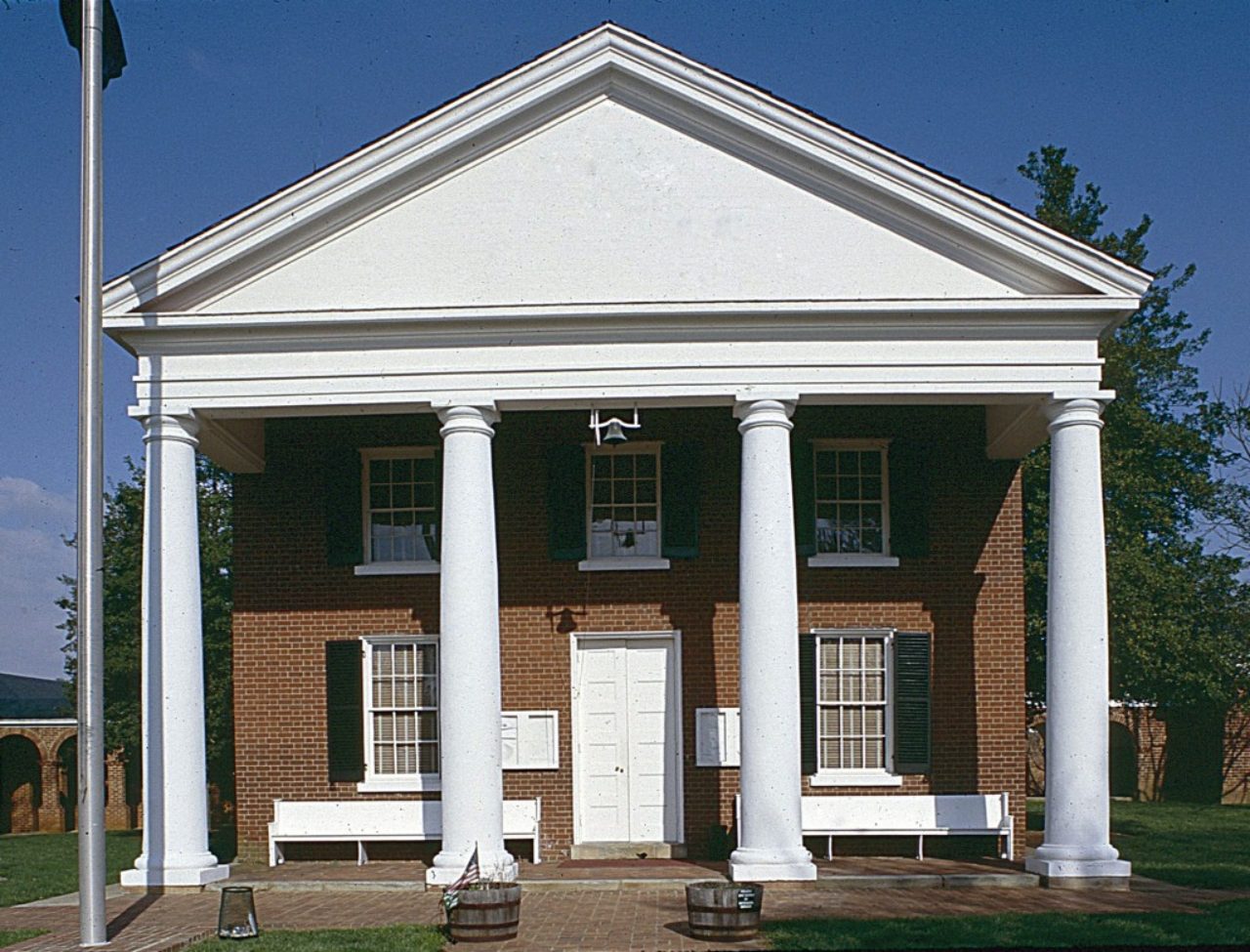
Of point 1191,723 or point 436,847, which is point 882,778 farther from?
point 1191,723

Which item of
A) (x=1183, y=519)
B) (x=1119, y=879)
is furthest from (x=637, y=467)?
(x=1183, y=519)

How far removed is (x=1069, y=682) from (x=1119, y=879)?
85.1 inches

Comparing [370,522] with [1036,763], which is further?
[1036,763]

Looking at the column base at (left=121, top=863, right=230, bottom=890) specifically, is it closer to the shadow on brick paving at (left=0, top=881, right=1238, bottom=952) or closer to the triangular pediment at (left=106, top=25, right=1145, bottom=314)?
the shadow on brick paving at (left=0, top=881, right=1238, bottom=952)

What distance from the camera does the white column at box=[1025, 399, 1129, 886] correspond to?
674 inches

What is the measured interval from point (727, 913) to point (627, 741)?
6.55 metres

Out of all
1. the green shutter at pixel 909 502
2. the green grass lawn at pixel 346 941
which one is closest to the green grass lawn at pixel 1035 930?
the green grass lawn at pixel 346 941

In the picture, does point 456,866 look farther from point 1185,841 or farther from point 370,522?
point 1185,841

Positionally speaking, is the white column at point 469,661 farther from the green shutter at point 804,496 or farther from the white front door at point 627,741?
the green shutter at point 804,496

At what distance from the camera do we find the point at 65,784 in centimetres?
4506

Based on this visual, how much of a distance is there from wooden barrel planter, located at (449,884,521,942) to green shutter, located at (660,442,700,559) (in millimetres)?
6786

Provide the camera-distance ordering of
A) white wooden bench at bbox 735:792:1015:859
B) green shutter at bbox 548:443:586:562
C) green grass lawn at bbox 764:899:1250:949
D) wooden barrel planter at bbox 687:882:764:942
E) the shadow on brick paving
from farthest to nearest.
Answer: green shutter at bbox 548:443:586:562, white wooden bench at bbox 735:792:1015:859, the shadow on brick paving, wooden barrel planter at bbox 687:882:764:942, green grass lawn at bbox 764:899:1250:949

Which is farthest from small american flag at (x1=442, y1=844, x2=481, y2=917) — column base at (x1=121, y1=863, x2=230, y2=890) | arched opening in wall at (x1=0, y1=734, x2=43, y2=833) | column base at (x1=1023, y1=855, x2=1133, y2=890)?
Result: arched opening in wall at (x1=0, y1=734, x2=43, y2=833)

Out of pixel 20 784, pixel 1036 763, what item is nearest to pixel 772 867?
pixel 1036 763
